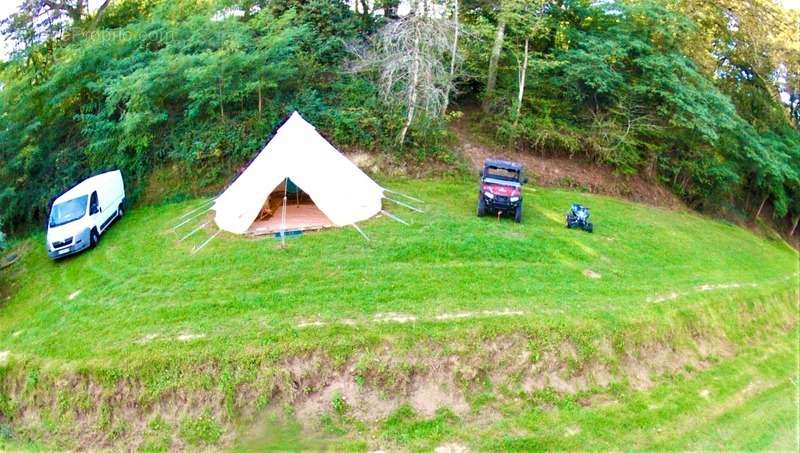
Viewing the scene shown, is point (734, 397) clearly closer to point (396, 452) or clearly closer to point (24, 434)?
point (396, 452)

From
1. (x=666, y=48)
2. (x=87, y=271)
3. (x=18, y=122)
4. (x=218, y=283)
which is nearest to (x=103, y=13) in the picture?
(x=18, y=122)

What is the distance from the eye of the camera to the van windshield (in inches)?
476

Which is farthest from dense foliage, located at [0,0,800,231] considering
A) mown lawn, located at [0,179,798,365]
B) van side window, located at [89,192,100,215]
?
mown lawn, located at [0,179,798,365]

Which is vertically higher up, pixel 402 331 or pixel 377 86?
pixel 377 86

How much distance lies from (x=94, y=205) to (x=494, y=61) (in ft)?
43.9

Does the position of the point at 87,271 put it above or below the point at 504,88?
below

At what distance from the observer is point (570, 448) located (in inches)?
270

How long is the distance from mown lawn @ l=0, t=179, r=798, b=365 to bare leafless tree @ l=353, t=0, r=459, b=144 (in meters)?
3.27

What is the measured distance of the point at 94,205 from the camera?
41.3 ft

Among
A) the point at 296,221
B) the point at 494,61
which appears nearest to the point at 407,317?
the point at 296,221

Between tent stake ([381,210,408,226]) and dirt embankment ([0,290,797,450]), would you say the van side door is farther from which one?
tent stake ([381,210,408,226])

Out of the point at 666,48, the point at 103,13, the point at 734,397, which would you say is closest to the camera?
the point at 734,397

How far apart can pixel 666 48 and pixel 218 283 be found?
56.1 ft

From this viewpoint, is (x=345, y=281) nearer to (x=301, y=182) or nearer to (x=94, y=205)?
(x=301, y=182)
